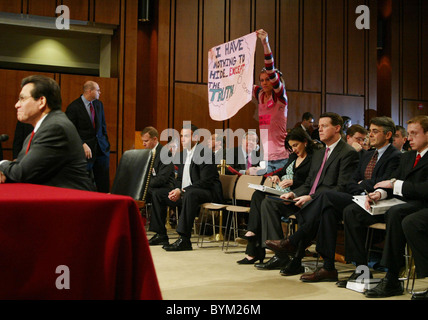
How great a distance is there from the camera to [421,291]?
348cm

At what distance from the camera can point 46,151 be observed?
2.23m

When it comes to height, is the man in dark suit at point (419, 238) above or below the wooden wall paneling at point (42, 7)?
below

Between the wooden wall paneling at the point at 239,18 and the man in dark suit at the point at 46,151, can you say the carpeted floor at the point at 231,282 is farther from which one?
the wooden wall paneling at the point at 239,18

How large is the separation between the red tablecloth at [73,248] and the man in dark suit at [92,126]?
181 inches

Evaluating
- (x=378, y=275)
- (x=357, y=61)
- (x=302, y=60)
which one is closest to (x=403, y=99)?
(x=357, y=61)

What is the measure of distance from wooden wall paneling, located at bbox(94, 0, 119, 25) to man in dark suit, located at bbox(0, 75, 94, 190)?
6.11 metres

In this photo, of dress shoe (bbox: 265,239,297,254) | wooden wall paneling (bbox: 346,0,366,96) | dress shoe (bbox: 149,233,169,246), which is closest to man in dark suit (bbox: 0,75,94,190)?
dress shoe (bbox: 265,239,297,254)

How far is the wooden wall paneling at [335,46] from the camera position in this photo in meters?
9.83

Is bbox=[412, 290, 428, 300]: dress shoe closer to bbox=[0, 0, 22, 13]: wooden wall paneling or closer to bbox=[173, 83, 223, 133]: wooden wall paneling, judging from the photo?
bbox=[173, 83, 223, 133]: wooden wall paneling

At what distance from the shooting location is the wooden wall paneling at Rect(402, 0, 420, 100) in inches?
423

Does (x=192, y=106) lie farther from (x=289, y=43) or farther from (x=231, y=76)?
(x=231, y=76)

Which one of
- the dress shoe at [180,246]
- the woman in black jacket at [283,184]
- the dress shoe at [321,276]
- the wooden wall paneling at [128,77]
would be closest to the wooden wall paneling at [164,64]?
the wooden wall paneling at [128,77]

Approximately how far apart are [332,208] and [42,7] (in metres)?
6.13

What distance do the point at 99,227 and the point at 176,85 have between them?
7242 mm
